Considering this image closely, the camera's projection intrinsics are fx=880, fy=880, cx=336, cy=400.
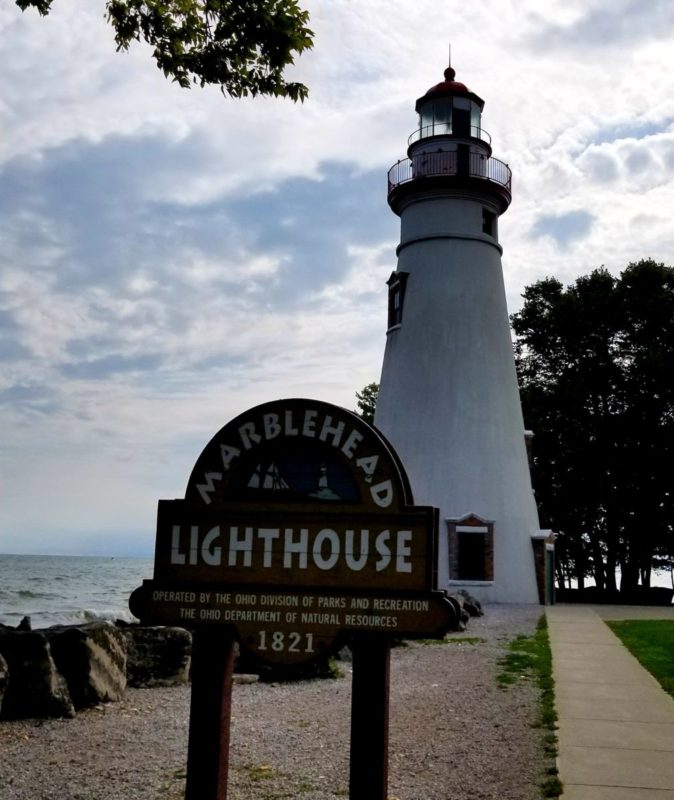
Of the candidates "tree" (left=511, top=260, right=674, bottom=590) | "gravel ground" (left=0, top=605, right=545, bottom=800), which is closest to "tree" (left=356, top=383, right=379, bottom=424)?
"tree" (left=511, top=260, right=674, bottom=590)

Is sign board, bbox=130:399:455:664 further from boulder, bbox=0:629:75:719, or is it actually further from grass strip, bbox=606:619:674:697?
grass strip, bbox=606:619:674:697

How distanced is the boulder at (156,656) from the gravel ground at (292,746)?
39cm

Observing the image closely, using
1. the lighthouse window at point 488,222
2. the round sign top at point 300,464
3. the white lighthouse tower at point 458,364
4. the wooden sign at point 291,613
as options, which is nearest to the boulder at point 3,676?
the wooden sign at point 291,613

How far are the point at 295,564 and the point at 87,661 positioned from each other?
513cm

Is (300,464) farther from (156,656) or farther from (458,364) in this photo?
(458,364)

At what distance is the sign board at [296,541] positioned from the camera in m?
5.66

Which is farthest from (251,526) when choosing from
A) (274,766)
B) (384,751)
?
(274,766)

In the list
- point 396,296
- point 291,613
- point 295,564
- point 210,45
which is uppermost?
point 396,296

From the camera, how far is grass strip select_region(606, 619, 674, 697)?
486 inches

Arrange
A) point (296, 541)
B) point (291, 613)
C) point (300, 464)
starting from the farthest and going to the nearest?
point (300, 464), point (296, 541), point (291, 613)

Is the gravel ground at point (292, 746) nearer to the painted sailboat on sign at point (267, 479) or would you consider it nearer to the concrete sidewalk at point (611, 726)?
the concrete sidewalk at point (611, 726)

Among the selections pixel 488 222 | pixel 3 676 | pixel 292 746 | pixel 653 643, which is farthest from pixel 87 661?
pixel 488 222

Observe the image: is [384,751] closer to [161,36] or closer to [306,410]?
[306,410]

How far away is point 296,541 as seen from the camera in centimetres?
590
